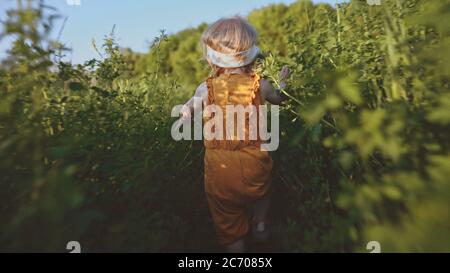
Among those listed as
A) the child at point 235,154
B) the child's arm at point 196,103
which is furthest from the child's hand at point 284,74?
the child's arm at point 196,103

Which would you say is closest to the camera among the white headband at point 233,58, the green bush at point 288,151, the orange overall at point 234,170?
the green bush at point 288,151

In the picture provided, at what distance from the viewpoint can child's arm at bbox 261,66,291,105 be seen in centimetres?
249

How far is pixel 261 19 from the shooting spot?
35.7ft

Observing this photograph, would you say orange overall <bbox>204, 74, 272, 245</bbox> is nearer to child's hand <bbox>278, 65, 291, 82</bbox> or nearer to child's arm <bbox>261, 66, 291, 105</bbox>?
child's arm <bbox>261, 66, 291, 105</bbox>

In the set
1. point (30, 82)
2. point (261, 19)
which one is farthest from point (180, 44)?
point (30, 82)

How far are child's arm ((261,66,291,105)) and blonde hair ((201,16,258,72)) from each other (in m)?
0.18

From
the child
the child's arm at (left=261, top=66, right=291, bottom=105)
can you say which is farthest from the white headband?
the child's arm at (left=261, top=66, right=291, bottom=105)

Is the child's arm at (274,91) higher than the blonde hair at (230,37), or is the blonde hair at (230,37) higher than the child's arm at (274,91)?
the blonde hair at (230,37)

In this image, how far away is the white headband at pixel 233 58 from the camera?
2.50m

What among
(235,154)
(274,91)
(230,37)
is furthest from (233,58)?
(235,154)

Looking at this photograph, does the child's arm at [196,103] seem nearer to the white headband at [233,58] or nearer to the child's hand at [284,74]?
the white headband at [233,58]

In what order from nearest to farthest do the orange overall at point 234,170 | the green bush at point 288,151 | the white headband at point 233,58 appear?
the green bush at point 288,151, the orange overall at point 234,170, the white headband at point 233,58
